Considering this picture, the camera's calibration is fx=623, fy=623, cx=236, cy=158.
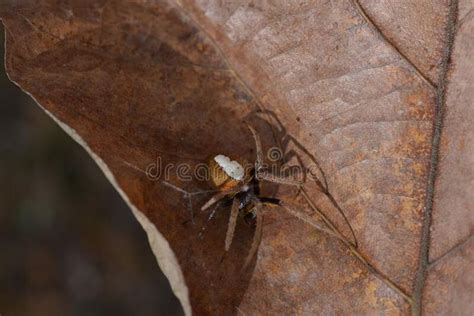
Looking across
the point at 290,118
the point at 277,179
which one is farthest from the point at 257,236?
the point at 290,118

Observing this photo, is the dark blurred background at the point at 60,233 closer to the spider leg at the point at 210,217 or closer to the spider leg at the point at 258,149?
the spider leg at the point at 210,217

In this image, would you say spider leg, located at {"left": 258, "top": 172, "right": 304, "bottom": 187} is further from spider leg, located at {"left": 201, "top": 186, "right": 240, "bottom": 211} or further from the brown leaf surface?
spider leg, located at {"left": 201, "top": 186, "right": 240, "bottom": 211}

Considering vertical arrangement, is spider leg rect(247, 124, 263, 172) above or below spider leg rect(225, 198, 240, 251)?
above

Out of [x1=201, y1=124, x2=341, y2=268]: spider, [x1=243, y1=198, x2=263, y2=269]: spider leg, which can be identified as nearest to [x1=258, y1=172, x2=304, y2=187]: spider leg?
[x1=201, y1=124, x2=341, y2=268]: spider

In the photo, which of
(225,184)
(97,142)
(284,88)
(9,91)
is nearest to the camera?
(97,142)

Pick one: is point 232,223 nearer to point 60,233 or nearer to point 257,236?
point 257,236

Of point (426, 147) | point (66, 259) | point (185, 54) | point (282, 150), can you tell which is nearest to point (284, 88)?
point (282, 150)

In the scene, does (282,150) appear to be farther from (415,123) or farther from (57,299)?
(57,299)
